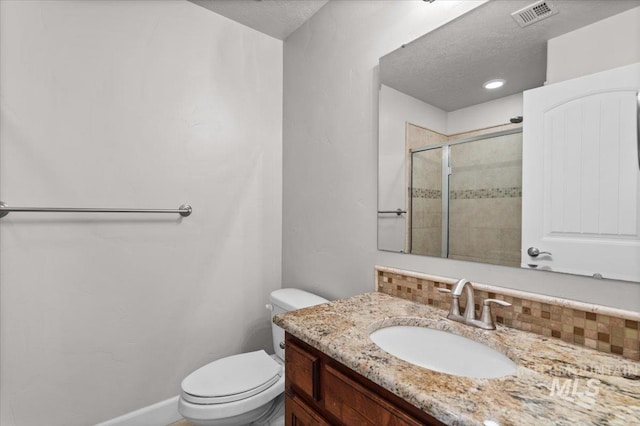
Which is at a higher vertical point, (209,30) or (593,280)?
(209,30)

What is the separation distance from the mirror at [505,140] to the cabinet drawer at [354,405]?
2.00 ft

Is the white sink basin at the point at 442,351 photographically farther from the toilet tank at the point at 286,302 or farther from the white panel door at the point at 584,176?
the toilet tank at the point at 286,302

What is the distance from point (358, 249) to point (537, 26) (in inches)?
41.4

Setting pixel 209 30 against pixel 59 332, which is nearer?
pixel 59 332

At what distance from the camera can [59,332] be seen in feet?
4.50

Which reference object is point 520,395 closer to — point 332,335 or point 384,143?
point 332,335

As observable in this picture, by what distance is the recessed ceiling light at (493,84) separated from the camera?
100 cm

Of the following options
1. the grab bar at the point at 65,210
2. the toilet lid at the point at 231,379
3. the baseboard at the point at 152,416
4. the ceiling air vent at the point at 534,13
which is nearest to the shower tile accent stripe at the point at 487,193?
the ceiling air vent at the point at 534,13

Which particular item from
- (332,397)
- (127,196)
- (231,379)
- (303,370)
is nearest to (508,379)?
(332,397)

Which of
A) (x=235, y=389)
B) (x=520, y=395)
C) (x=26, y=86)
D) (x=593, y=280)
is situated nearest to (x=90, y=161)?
(x=26, y=86)

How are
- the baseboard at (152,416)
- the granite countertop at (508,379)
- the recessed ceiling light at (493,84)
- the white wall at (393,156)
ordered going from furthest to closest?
the baseboard at (152,416)
the white wall at (393,156)
the recessed ceiling light at (493,84)
the granite countertop at (508,379)

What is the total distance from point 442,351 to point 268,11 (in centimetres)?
190

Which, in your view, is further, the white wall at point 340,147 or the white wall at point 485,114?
the white wall at point 340,147

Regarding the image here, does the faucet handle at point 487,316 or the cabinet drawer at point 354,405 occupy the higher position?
the faucet handle at point 487,316
